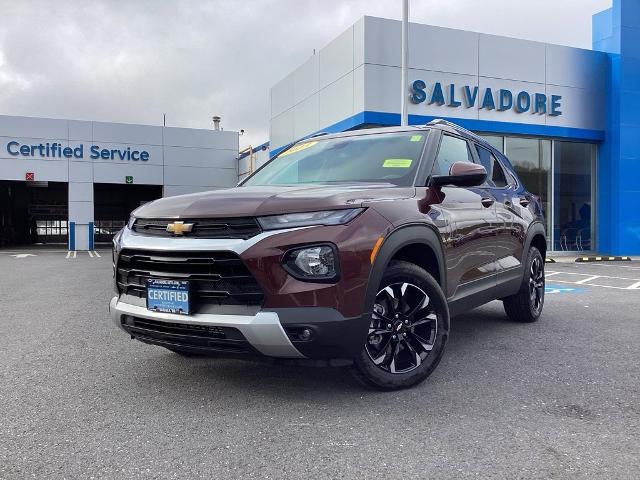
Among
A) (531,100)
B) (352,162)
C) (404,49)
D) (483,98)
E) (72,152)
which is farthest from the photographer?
(72,152)

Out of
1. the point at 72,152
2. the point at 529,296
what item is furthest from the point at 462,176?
the point at 72,152

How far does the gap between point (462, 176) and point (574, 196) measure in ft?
52.5

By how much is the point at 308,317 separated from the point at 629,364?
2749 millimetres

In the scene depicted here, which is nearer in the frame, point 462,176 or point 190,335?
point 190,335

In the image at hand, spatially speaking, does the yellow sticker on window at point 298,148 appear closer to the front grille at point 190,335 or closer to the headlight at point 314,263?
the headlight at point 314,263

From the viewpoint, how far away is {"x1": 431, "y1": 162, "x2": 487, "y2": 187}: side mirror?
3.61m

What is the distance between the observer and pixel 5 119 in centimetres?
2456

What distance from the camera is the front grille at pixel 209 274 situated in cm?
294

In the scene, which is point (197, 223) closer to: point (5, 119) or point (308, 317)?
point (308, 317)

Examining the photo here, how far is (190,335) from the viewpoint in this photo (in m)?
3.05

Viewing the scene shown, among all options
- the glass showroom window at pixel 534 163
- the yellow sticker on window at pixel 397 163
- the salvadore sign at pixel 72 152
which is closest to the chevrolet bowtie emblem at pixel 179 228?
the yellow sticker on window at pixel 397 163

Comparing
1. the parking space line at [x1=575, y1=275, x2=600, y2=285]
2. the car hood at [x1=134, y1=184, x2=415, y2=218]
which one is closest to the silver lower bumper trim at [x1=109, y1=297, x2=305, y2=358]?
the car hood at [x1=134, y1=184, x2=415, y2=218]

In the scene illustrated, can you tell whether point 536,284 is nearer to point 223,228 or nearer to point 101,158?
point 223,228

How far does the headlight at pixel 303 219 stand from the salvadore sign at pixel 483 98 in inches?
494
